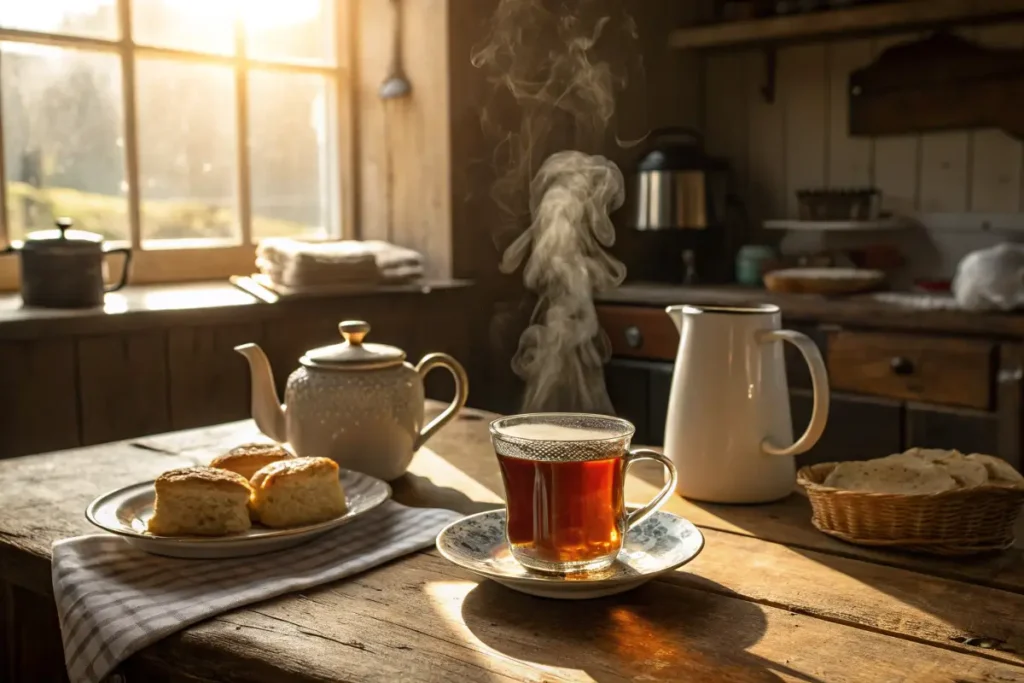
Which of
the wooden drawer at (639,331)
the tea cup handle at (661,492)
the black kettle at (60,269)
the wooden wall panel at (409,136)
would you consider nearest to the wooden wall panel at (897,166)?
the wooden drawer at (639,331)

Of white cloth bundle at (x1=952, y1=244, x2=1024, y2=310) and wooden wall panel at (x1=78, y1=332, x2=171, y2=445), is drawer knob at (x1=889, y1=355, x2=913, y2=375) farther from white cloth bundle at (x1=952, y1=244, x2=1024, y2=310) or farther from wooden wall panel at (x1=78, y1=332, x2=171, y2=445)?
wooden wall panel at (x1=78, y1=332, x2=171, y2=445)

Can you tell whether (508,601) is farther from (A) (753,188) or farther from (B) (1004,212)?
(A) (753,188)

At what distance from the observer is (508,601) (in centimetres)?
89

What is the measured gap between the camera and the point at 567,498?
2.93 ft

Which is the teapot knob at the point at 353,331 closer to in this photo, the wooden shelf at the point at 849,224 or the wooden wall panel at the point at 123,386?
the wooden wall panel at the point at 123,386

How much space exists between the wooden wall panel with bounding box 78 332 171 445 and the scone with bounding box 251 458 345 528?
1.27 m

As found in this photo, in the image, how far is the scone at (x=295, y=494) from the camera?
40.5 inches

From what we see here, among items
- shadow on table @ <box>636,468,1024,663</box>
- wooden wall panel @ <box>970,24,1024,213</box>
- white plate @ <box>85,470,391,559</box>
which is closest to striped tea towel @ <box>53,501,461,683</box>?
white plate @ <box>85,470,391,559</box>

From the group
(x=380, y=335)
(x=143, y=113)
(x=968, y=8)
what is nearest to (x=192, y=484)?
(x=380, y=335)

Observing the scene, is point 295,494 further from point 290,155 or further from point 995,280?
point 290,155

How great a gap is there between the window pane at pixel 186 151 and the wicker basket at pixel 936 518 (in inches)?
85.2

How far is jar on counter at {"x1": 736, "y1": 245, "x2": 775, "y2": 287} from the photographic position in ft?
10.3

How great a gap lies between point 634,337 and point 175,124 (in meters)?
1.37

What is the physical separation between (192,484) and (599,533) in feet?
1.29
